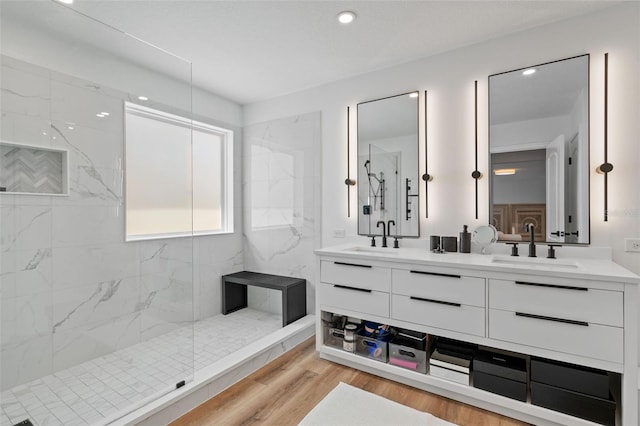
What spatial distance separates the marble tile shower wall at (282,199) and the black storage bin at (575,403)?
2.03m

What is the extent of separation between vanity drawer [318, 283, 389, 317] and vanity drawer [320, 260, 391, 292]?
0.04 meters

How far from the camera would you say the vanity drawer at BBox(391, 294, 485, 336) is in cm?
194

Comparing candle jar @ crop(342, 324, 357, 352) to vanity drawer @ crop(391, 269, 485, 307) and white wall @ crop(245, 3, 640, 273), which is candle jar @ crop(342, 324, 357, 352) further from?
white wall @ crop(245, 3, 640, 273)

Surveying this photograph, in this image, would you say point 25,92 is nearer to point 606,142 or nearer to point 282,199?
point 282,199

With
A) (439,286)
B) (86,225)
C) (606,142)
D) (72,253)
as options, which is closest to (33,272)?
(72,253)

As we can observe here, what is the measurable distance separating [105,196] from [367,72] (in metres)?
2.35

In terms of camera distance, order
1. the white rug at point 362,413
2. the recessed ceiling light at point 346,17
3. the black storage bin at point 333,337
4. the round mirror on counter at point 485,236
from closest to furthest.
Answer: the white rug at point 362,413 < the recessed ceiling light at point 346,17 < the round mirror on counter at point 485,236 < the black storage bin at point 333,337

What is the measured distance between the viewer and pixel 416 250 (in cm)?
258

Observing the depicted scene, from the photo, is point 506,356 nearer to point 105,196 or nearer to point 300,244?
point 300,244

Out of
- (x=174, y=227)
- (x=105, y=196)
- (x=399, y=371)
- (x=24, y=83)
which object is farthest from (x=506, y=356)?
(x=24, y=83)

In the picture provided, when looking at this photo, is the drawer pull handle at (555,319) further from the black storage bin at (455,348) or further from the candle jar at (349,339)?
the candle jar at (349,339)

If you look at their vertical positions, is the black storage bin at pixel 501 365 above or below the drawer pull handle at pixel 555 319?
below

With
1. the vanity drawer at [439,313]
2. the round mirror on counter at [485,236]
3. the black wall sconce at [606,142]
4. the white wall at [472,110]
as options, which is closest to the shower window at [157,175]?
the white wall at [472,110]

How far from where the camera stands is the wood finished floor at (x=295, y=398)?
1.87 meters
